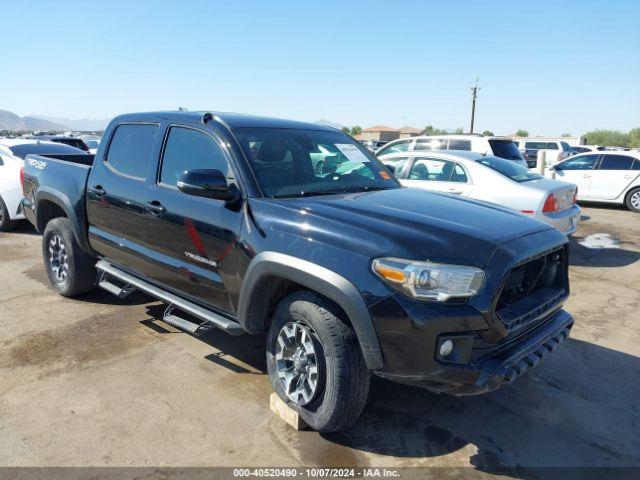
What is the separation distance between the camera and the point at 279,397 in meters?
3.25

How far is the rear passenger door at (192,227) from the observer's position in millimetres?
3377

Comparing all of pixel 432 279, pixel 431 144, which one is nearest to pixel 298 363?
pixel 432 279

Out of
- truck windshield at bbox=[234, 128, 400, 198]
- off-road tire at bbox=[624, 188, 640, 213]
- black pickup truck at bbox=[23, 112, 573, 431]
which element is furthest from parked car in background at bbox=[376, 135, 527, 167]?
black pickup truck at bbox=[23, 112, 573, 431]

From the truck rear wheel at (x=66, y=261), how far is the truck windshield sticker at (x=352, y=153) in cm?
285

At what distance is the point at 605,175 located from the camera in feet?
42.8

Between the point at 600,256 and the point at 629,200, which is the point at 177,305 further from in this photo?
A: the point at 629,200

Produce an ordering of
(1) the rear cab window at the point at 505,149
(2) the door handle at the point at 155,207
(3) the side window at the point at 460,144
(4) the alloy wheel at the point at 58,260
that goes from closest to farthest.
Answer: (2) the door handle at the point at 155,207
(4) the alloy wheel at the point at 58,260
(1) the rear cab window at the point at 505,149
(3) the side window at the point at 460,144

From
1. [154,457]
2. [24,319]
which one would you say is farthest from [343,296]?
[24,319]

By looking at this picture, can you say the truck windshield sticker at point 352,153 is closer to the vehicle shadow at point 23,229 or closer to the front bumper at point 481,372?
the front bumper at point 481,372

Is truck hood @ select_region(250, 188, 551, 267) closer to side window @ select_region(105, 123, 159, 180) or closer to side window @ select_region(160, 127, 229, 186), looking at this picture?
side window @ select_region(160, 127, 229, 186)

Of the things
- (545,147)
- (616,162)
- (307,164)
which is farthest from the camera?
(545,147)

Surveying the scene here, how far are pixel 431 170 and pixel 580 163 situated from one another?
779 centimetres

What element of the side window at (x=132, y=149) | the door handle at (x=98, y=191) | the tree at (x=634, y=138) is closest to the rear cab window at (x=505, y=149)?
the side window at (x=132, y=149)

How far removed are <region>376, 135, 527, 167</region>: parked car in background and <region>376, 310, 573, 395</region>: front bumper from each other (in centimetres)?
814
